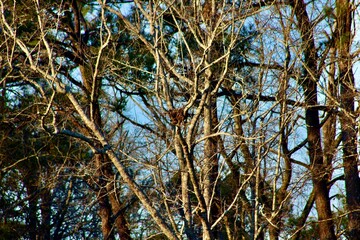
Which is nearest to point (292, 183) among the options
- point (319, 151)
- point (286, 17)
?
point (319, 151)

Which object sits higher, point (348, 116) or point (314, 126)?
point (314, 126)

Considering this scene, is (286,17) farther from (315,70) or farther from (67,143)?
(67,143)

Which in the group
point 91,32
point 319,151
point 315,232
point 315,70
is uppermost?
point 91,32

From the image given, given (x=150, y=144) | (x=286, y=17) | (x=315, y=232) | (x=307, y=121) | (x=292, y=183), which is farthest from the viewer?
(x=315, y=232)

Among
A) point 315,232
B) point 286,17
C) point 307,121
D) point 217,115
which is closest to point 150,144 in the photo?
point 217,115

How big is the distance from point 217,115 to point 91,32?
9.22 feet

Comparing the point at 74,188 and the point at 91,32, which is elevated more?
the point at 91,32

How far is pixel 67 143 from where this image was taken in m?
12.5

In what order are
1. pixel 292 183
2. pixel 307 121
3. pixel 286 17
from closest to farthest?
pixel 286 17 < pixel 292 183 < pixel 307 121

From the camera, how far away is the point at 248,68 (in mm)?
10312

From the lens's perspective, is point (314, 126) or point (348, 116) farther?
point (314, 126)

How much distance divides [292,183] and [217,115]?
5.74ft

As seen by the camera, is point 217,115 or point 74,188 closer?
point 217,115

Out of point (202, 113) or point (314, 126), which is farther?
point (314, 126)
